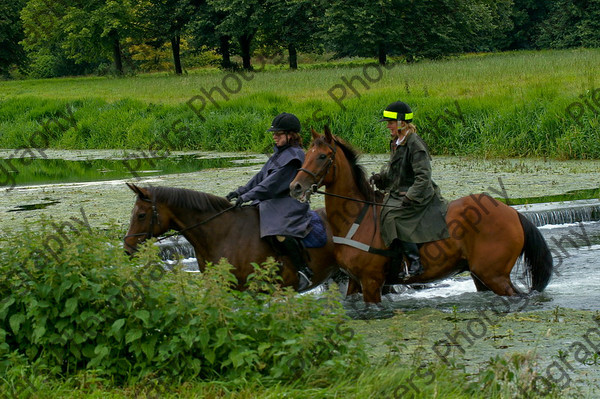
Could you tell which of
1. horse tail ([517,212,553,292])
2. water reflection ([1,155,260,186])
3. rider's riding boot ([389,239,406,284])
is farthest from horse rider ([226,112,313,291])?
water reflection ([1,155,260,186])

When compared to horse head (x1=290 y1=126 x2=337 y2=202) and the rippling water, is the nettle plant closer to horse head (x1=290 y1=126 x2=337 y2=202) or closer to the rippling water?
horse head (x1=290 y1=126 x2=337 y2=202)

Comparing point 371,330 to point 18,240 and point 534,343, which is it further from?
point 18,240

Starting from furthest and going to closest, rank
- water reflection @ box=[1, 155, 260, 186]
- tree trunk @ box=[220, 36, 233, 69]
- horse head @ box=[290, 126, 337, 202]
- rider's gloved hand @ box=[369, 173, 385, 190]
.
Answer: tree trunk @ box=[220, 36, 233, 69] → water reflection @ box=[1, 155, 260, 186] → rider's gloved hand @ box=[369, 173, 385, 190] → horse head @ box=[290, 126, 337, 202]

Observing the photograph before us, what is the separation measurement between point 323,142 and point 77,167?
15.7m

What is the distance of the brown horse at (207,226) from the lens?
23.2 feet

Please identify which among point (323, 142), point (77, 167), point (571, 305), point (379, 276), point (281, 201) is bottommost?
point (77, 167)

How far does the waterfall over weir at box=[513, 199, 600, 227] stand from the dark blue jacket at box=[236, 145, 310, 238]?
18.7 feet

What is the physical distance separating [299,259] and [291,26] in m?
40.7

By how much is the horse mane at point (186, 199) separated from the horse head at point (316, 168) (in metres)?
0.87

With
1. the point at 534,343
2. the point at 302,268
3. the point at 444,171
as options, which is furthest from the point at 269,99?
the point at 534,343

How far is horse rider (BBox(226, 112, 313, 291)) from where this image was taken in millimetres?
7371

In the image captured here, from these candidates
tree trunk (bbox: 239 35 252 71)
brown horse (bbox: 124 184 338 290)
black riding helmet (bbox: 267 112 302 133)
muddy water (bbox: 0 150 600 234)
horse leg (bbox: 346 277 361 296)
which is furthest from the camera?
tree trunk (bbox: 239 35 252 71)

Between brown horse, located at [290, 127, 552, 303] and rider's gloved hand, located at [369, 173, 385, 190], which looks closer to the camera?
brown horse, located at [290, 127, 552, 303]

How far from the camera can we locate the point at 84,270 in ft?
17.8
